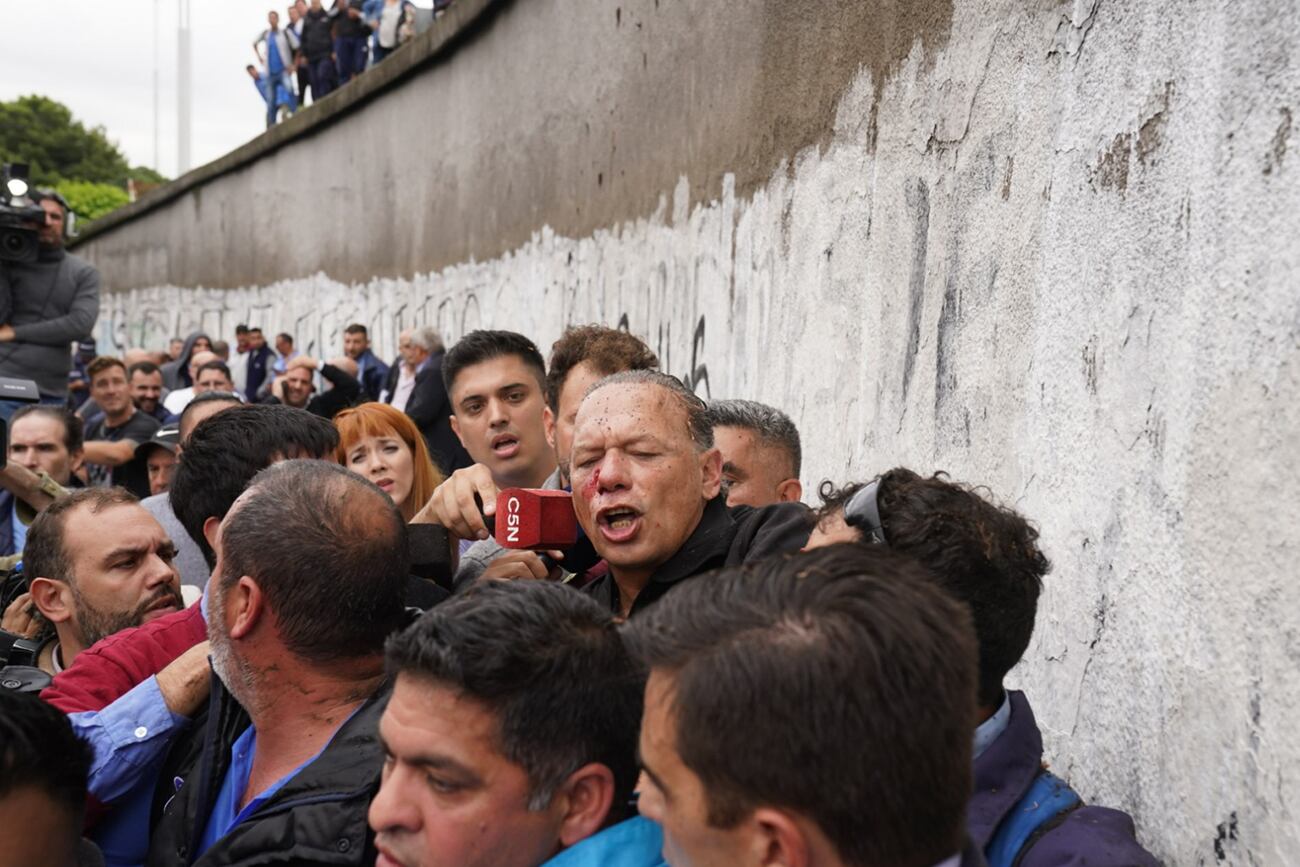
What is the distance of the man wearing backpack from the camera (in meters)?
1.94

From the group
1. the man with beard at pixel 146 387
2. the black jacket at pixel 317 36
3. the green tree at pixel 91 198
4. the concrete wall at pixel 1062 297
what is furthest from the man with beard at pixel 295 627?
the green tree at pixel 91 198

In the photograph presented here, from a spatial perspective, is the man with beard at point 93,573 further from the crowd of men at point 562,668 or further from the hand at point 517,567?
the hand at point 517,567

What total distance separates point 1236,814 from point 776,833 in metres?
1.10

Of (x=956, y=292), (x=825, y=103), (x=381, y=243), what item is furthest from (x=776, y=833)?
(x=381, y=243)

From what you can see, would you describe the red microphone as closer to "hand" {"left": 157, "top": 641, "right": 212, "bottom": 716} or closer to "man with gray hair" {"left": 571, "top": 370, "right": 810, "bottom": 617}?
"man with gray hair" {"left": 571, "top": 370, "right": 810, "bottom": 617}

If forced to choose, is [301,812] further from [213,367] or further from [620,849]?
[213,367]

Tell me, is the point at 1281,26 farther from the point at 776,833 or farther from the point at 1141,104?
the point at 776,833

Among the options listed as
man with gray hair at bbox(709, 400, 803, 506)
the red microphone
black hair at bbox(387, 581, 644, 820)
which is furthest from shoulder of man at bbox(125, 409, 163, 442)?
black hair at bbox(387, 581, 644, 820)

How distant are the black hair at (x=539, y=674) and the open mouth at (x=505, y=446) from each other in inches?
86.1

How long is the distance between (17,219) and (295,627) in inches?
238

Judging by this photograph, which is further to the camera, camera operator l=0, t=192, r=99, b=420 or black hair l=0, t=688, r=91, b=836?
camera operator l=0, t=192, r=99, b=420

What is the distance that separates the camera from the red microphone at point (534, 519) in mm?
2785

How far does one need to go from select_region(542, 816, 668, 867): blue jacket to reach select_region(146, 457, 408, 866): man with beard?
57cm

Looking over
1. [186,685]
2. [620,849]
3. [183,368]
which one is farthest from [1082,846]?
[183,368]
